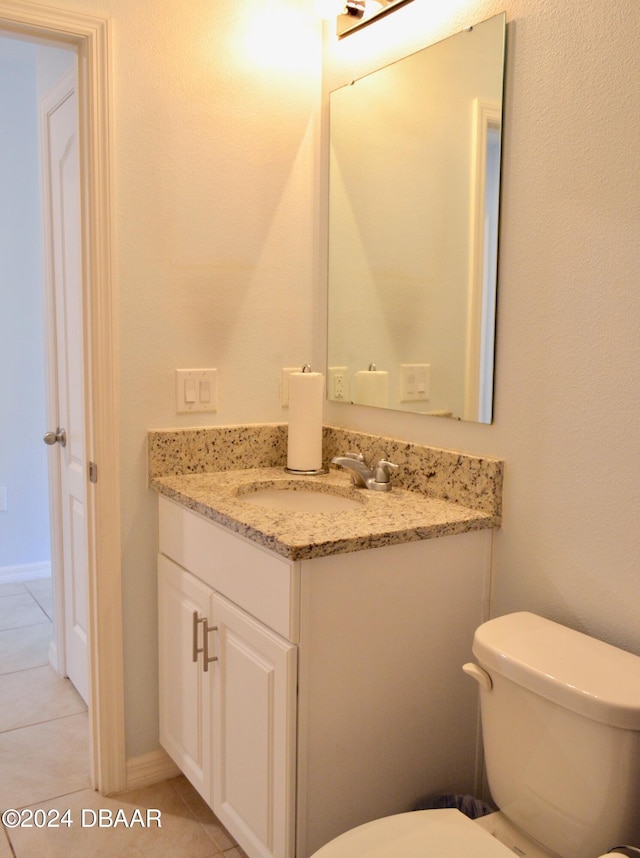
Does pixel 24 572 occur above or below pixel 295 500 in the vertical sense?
below

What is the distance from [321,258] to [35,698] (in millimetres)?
1712

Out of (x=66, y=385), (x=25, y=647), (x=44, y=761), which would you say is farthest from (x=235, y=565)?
(x=25, y=647)

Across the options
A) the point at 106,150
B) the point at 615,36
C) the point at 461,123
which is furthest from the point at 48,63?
the point at 615,36

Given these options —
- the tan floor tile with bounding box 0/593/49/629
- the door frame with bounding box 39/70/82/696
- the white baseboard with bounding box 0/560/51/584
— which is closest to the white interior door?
the door frame with bounding box 39/70/82/696

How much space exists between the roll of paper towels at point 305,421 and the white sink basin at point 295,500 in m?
0.09

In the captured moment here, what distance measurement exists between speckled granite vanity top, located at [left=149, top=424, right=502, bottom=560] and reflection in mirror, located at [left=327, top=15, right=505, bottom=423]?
0.13 m

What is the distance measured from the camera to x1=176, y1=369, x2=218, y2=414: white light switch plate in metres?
1.99

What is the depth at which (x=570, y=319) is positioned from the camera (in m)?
1.44

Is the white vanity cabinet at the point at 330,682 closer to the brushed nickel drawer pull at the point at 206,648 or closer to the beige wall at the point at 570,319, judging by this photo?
the brushed nickel drawer pull at the point at 206,648

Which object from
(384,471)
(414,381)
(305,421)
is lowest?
(384,471)

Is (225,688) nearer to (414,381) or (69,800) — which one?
(69,800)

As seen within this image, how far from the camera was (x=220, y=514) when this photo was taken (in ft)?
5.24

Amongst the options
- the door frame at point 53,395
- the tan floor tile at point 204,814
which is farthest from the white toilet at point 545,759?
the door frame at point 53,395

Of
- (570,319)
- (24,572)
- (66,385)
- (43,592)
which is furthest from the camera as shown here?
(24,572)
